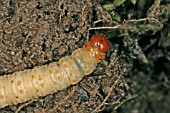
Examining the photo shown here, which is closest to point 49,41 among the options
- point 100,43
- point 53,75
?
point 53,75

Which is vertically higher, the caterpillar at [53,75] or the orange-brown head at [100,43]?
the orange-brown head at [100,43]

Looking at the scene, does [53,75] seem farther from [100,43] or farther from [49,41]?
[100,43]

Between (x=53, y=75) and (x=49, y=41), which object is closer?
(x=53, y=75)

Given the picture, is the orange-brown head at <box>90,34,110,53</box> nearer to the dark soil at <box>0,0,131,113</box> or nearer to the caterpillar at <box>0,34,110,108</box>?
the caterpillar at <box>0,34,110,108</box>

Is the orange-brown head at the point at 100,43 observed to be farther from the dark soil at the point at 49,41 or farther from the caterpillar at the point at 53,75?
the dark soil at the point at 49,41

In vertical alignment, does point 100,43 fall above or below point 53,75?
above

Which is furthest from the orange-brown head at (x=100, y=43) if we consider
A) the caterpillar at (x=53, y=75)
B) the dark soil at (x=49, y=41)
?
the dark soil at (x=49, y=41)

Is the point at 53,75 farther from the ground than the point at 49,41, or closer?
closer

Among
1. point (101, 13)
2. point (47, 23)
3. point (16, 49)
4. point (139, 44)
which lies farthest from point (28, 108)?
point (139, 44)

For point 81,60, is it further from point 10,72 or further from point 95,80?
point 10,72
